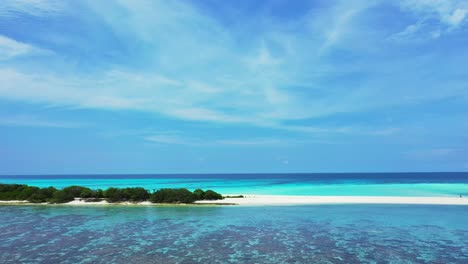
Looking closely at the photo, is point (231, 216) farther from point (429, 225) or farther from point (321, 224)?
point (429, 225)

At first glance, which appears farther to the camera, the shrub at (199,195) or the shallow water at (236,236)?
the shrub at (199,195)

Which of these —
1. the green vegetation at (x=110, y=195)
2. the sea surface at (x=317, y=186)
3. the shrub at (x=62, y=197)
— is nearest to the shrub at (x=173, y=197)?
the green vegetation at (x=110, y=195)

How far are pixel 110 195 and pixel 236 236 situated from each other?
24.1 meters

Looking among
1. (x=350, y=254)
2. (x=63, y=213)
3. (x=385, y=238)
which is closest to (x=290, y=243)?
(x=350, y=254)

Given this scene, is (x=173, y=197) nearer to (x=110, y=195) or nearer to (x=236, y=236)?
(x=110, y=195)

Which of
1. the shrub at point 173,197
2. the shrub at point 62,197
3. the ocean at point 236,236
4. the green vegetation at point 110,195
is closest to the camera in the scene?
the ocean at point 236,236

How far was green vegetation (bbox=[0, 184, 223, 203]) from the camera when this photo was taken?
1467 inches

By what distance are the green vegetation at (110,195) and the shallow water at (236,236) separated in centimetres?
762

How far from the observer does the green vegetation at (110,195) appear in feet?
122

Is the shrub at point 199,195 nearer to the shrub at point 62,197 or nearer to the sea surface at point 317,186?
the shrub at point 62,197

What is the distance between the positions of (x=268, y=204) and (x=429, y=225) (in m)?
16.3

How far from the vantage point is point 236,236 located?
62.4 ft

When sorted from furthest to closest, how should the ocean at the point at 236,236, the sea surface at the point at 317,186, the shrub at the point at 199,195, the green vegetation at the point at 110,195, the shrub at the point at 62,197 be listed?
1. the sea surface at the point at 317,186
2. the shrub at the point at 199,195
3. the shrub at the point at 62,197
4. the green vegetation at the point at 110,195
5. the ocean at the point at 236,236

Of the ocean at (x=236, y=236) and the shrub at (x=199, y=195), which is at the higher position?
the shrub at (x=199, y=195)
